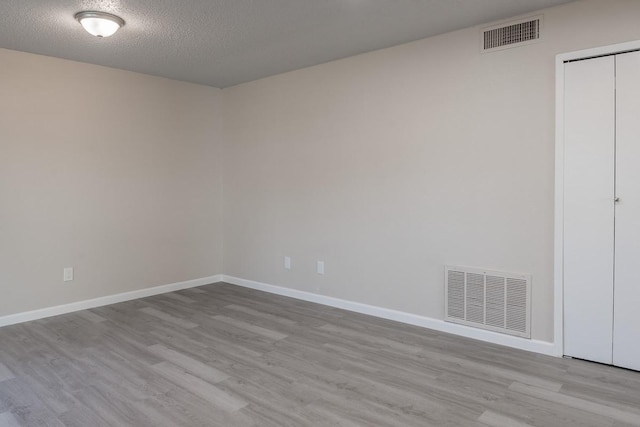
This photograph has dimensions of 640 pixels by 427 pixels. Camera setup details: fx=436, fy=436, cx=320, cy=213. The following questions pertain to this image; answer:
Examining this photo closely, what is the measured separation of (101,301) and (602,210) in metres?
4.53

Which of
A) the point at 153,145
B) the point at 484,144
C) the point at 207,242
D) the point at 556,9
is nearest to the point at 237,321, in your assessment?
the point at 207,242

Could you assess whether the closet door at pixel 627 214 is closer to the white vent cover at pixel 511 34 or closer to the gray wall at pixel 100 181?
the white vent cover at pixel 511 34

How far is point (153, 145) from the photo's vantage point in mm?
4922

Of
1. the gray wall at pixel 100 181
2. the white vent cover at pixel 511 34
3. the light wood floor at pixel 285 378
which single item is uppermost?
the white vent cover at pixel 511 34

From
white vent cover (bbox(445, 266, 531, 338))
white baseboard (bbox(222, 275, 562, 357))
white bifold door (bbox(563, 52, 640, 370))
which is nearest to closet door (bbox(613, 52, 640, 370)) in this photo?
white bifold door (bbox(563, 52, 640, 370))

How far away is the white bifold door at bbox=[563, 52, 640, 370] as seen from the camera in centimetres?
281

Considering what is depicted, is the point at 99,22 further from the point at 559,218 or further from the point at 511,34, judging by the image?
the point at 559,218

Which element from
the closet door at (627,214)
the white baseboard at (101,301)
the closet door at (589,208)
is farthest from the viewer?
the white baseboard at (101,301)

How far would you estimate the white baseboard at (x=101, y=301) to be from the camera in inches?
156

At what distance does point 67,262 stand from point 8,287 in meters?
0.52

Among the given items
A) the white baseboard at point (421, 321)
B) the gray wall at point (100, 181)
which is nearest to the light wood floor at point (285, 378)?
the white baseboard at point (421, 321)

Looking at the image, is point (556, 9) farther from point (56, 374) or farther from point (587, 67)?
point (56, 374)

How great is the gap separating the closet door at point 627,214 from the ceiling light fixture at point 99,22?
3467 millimetres

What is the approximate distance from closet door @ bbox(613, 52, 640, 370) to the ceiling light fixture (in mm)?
3467
